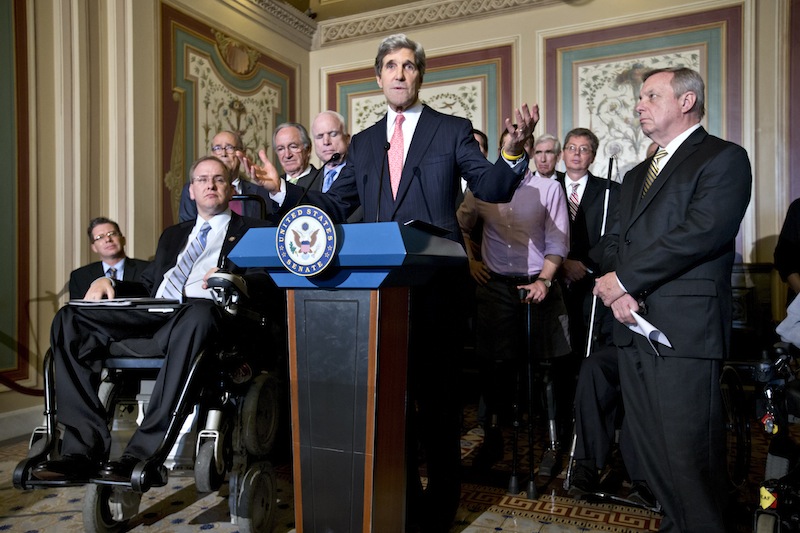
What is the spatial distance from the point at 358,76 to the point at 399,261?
506cm

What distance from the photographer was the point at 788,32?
15.0ft

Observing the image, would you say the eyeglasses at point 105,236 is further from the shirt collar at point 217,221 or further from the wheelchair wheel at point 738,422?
the wheelchair wheel at point 738,422

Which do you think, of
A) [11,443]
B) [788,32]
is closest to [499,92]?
[788,32]

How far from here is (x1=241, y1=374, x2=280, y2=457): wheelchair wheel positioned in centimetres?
214

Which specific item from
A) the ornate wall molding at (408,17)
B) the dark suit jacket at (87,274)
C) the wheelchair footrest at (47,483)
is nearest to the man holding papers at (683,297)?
the wheelchair footrest at (47,483)

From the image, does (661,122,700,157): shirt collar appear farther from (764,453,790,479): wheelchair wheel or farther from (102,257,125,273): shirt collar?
(102,257,125,273): shirt collar

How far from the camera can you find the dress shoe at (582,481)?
2.46m

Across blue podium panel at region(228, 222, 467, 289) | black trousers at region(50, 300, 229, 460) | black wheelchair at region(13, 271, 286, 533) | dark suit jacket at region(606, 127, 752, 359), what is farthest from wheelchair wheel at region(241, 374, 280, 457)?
dark suit jacket at region(606, 127, 752, 359)

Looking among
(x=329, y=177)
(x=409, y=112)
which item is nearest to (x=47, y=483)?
(x=409, y=112)

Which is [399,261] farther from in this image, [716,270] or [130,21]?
[130,21]

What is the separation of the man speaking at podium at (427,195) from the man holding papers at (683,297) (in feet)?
1.57

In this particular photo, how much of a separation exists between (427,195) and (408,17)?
4.56 metres

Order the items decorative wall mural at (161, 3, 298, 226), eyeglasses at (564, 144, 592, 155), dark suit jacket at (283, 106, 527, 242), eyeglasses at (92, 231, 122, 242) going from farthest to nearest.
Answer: decorative wall mural at (161, 3, 298, 226) < eyeglasses at (92, 231, 122, 242) < eyeglasses at (564, 144, 592, 155) < dark suit jacket at (283, 106, 527, 242)

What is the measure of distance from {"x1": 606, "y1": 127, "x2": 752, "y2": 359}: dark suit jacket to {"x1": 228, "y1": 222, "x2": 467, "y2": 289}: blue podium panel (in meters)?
0.60
